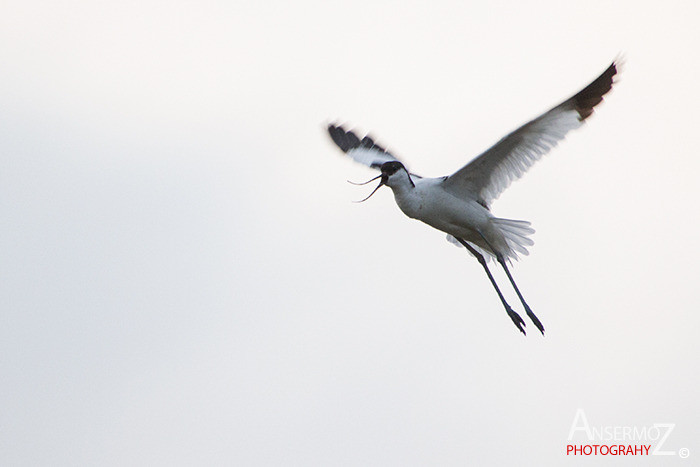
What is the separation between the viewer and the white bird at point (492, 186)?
1259 centimetres

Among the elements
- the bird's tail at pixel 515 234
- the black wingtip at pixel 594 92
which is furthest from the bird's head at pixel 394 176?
the black wingtip at pixel 594 92

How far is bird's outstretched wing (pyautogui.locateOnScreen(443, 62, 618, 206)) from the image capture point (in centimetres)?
1252

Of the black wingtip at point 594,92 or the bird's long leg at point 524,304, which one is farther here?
the bird's long leg at point 524,304

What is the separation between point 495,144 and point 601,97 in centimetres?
121

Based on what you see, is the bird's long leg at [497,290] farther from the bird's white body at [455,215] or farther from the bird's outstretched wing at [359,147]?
the bird's outstretched wing at [359,147]

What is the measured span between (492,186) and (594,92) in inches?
70.0

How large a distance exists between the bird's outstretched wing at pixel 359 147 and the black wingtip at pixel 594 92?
3429mm

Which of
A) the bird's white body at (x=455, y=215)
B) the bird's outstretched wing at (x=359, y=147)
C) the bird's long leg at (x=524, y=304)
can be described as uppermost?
the bird's outstretched wing at (x=359, y=147)

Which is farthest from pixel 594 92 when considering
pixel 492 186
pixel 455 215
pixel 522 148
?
pixel 455 215

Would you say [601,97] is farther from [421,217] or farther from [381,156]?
[381,156]

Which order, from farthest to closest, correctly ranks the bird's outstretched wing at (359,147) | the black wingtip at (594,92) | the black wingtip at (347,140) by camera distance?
the black wingtip at (347,140) → the bird's outstretched wing at (359,147) → the black wingtip at (594,92)

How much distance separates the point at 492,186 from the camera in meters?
13.7

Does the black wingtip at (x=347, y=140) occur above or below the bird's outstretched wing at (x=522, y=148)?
above

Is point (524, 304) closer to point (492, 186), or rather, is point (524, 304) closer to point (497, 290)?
point (497, 290)
